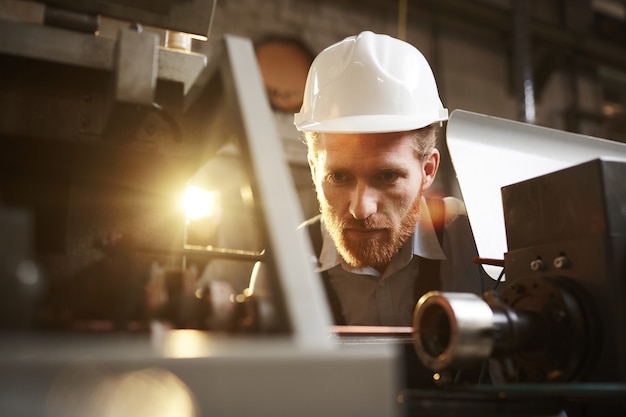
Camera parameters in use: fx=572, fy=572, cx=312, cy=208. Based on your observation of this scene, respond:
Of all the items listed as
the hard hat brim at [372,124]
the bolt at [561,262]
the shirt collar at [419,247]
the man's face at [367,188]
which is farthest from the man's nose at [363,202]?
the bolt at [561,262]

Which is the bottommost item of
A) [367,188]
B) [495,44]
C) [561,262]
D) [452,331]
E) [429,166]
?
[452,331]

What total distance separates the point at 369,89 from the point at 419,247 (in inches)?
18.5

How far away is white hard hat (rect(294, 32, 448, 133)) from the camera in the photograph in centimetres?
133

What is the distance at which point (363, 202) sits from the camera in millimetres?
1308

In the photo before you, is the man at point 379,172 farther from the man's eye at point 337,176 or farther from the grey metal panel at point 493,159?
the grey metal panel at point 493,159

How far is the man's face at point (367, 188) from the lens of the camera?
1342mm

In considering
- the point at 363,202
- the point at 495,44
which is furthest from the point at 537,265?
the point at 495,44

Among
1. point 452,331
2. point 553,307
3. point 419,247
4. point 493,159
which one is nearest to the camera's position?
point 452,331

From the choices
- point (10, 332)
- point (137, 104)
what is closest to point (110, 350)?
point (10, 332)

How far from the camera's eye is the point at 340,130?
4.44 feet

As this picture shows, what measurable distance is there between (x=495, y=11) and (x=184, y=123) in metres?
4.24

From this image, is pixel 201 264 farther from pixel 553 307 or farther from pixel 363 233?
pixel 553 307

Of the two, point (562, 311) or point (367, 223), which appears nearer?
point (562, 311)

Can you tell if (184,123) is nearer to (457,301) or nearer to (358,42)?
(457,301)
